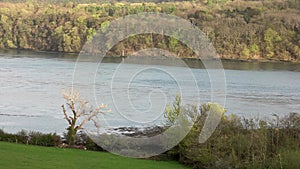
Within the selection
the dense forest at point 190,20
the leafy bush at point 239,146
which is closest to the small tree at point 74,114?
the leafy bush at point 239,146

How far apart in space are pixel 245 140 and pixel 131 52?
54822 mm

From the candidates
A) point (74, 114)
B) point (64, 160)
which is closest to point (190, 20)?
point (74, 114)

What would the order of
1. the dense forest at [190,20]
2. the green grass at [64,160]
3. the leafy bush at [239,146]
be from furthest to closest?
the dense forest at [190,20] < the leafy bush at [239,146] < the green grass at [64,160]

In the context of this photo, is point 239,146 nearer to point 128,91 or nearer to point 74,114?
Result: point 74,114

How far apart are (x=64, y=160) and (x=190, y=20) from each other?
2649 inches

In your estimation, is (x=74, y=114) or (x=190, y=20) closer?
(x=74, y=114)

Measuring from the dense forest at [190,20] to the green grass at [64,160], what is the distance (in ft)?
169

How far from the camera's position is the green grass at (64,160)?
503 inches

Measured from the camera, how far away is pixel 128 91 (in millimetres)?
37562

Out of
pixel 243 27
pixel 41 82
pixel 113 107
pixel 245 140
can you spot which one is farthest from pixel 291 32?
pixel 245 140

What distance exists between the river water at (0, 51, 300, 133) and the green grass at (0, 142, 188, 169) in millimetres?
7833

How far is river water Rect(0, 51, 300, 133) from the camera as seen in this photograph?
91.7 ft

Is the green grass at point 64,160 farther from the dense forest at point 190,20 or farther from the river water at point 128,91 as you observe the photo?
the dense forest at point 190,20

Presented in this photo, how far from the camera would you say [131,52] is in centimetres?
7050
